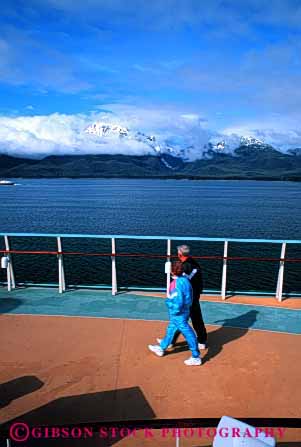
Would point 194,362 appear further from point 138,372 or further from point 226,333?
point 226,333

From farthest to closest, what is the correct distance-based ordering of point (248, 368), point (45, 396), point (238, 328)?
point (238, 328), point (248, 368), point (45, 396)

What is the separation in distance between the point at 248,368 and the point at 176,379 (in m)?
0.97

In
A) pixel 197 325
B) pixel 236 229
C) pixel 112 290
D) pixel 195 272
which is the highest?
pixel 195 272

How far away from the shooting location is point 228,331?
19.8 feet

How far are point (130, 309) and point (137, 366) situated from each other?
7.06ft

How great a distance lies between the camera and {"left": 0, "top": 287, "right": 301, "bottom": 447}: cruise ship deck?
392 centimetres

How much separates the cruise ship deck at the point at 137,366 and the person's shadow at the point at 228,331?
0.05 feet

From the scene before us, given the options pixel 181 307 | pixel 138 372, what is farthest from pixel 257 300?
pixel 138 372

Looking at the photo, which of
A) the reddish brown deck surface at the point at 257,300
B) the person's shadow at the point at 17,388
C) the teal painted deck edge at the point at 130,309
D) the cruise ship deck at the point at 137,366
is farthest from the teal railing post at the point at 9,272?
the person's shadow at the point at 17,388

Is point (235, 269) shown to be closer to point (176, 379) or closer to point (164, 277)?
point (164, 277)

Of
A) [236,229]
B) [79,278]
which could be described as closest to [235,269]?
[79,278]

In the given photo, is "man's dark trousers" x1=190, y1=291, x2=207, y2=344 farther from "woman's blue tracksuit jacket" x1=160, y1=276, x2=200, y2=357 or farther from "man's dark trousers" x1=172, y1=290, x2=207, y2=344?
"woman's blue tracksuit jacket" x1=160, y1=276, x2=200, y2=357

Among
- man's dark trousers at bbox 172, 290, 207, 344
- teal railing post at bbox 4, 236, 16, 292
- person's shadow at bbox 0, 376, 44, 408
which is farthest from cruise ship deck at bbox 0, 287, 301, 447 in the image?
teal railing post at bbox 4, 236, 16, 292

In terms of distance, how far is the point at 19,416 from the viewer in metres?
3.79
